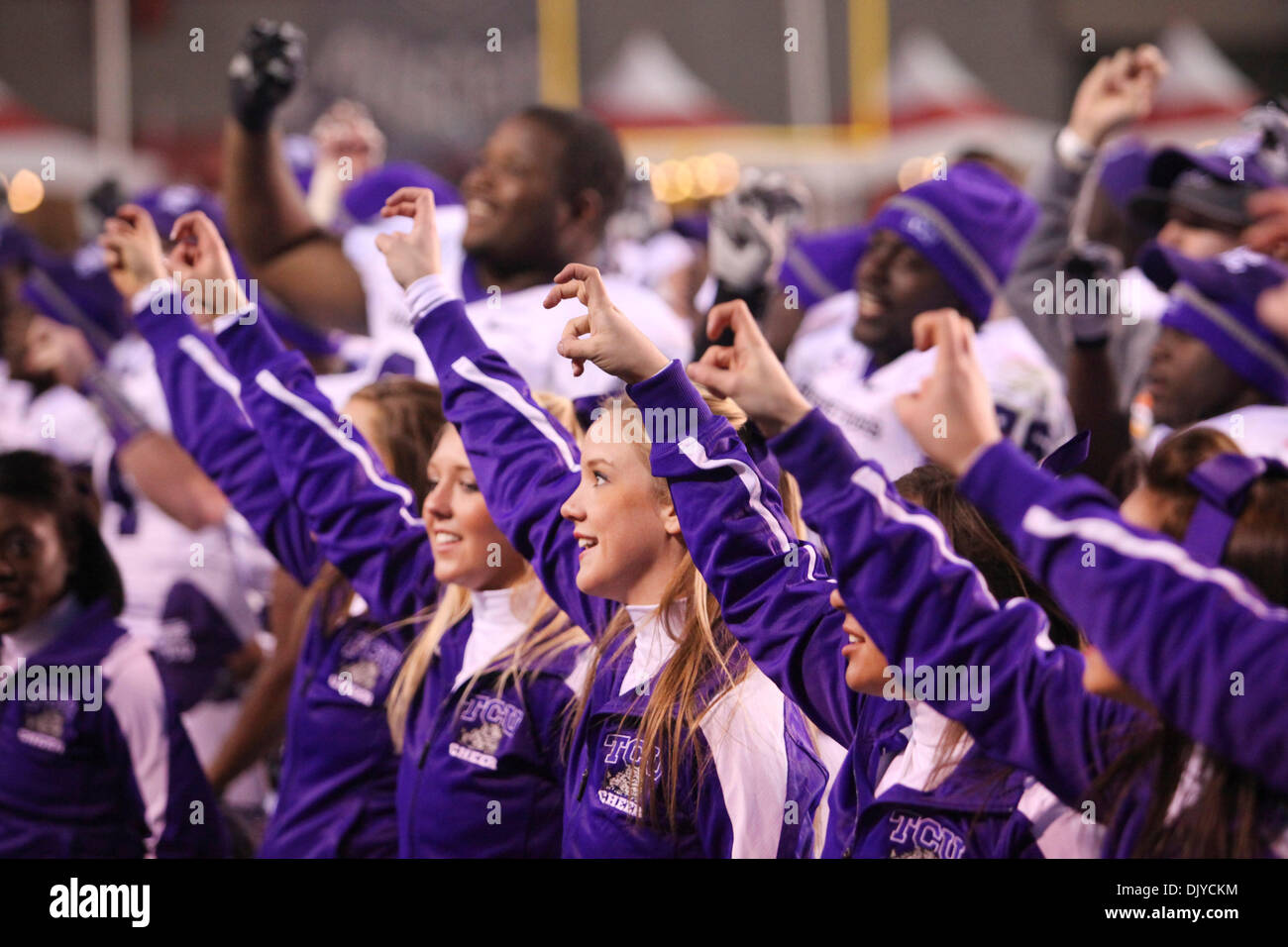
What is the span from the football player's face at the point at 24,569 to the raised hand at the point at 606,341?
1285 mm

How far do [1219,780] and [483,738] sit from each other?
1.03m

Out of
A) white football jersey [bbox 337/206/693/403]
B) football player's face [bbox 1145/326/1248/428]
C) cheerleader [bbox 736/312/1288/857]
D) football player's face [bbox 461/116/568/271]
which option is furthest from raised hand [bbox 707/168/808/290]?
cheerleader [bbox 736/312/1288/857]

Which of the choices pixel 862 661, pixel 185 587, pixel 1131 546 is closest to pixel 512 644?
pixel 862 661

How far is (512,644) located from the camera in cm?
223

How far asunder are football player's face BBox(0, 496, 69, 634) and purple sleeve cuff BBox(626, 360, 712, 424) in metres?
1.37

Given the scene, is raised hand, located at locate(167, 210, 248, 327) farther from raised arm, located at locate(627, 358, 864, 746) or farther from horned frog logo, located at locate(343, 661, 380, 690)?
raised arm, located at locate(627, 358, 864, 746)

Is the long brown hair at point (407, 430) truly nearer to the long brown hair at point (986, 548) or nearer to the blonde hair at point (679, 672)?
the blonde hair at point (679, 672)

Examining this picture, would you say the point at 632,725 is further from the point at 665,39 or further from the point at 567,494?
the point at 665,39

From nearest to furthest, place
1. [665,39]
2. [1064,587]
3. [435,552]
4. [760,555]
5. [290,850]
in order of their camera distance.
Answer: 1. [1064,587]
2. [760,555]
3. [435,552]
4. [290,850]
5. [665,39]

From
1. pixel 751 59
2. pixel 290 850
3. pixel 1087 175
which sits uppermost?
pixel 751 59

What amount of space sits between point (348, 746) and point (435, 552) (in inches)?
16.8

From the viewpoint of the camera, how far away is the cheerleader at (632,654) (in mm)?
1837
